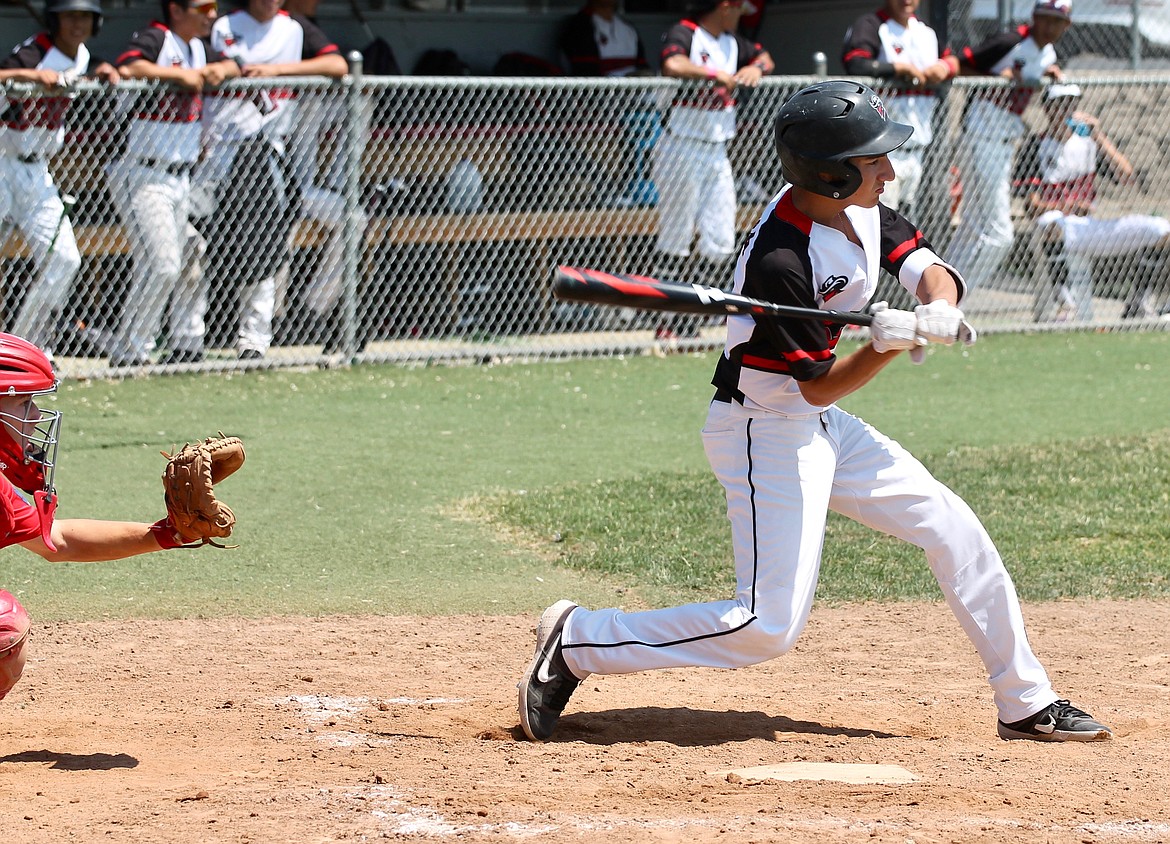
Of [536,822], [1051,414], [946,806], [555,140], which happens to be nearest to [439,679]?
[536,822]

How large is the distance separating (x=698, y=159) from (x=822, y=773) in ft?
23.6

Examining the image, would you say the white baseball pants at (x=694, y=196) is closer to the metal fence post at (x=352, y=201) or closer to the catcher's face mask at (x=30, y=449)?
the metal fence post at (x=352, y=201)

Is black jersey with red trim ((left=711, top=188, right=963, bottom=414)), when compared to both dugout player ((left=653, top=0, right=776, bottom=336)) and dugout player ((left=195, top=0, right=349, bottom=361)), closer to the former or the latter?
dugout player ((left=195, top=0, right=349, bottom=361))

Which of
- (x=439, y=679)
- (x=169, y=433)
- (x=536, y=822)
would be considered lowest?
(x=169, y=433)

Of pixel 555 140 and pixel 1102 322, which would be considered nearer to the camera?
pixel 555 140

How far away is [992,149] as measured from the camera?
11055mm

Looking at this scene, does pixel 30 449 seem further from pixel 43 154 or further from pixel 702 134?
pixel 702 134

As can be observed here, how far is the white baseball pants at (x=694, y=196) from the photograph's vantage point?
34.2ft

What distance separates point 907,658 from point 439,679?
4.95 ft

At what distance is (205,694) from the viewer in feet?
14.7

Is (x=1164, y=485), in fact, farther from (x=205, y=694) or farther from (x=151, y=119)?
(x=151, y=119)

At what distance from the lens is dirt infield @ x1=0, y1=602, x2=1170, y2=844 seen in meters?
3.35

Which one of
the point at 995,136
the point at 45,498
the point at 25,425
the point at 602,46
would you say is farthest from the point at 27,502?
the point at 602,46

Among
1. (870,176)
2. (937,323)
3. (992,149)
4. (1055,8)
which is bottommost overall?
(992,149)
